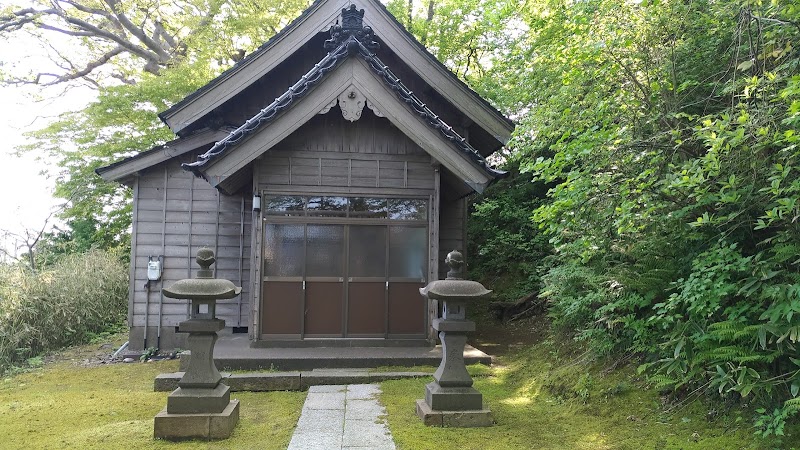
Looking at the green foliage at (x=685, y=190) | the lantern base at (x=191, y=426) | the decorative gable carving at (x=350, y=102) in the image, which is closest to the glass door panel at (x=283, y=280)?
the decorative gable carving at (x=350, y=102)

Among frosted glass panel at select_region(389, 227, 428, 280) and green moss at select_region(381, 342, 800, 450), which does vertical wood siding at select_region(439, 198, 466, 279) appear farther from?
green moss at select_region(381, 342, 800, 450)

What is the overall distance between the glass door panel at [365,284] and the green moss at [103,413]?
182 centimetres

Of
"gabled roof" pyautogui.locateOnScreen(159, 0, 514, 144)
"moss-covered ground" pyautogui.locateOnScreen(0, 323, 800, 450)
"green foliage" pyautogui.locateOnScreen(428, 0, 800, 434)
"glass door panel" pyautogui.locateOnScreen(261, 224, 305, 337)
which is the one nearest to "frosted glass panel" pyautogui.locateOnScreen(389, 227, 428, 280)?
"glass door panel" pyautogui.locateOnScreen(261, 224, 305, 337)

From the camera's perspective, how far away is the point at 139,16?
18016mm

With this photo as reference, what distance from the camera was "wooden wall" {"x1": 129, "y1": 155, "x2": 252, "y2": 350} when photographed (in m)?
9.09

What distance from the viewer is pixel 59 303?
10141 millimetres

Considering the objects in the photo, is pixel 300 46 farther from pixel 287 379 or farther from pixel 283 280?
pixel 287 379

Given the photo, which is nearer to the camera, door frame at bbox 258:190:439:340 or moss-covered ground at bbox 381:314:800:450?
moss-covered ground at bbox 381:314:800:450

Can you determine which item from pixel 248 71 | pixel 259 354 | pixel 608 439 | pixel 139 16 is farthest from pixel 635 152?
pixel 139 16

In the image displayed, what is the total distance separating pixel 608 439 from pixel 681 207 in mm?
2349

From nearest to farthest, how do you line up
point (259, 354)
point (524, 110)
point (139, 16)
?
1. point (259, 354)
2. point (524, 110)
3. point (139, 16)

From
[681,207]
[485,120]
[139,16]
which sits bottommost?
[681,207]

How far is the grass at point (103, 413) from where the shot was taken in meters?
4.62

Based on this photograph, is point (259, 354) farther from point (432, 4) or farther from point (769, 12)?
point (432, 4)
